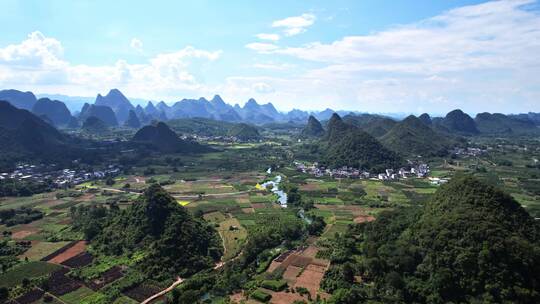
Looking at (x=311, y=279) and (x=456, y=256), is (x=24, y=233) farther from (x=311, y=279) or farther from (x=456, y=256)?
(x=456, y=256)

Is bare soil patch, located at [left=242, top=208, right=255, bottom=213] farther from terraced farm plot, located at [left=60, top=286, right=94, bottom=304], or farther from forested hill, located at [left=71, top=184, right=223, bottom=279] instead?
terraced farm plot, located at [left=60, top=286, right=94, bottom=304]

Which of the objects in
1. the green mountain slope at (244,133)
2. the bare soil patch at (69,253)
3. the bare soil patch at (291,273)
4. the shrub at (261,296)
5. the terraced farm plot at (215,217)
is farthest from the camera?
the green mountain slope at (244,133)

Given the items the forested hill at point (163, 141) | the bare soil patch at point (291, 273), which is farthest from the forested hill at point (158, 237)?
the forested hill at point (163, 141)

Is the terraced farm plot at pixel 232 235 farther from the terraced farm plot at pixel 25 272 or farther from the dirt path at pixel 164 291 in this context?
the terraced farm plot at pixel 25 272

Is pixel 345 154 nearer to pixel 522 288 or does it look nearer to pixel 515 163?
pixel 515 163

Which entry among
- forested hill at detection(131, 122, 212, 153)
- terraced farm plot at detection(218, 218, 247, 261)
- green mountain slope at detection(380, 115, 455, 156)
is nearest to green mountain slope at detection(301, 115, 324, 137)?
green mountain slope at detection(380, 115, 455, 156)
